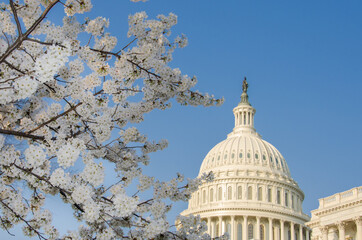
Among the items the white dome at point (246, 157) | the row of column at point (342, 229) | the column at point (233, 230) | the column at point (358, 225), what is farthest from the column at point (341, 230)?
the white dome at point (246, 157)

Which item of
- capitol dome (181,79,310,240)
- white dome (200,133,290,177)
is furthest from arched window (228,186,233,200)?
white dome (200,133,290,177)

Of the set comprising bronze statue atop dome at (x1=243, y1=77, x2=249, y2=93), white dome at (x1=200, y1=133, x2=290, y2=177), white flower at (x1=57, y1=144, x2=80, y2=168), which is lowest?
white flower at (x1=57, y1=144, x2=80, y2=168)

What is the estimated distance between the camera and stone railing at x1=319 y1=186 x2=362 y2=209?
47.5 m

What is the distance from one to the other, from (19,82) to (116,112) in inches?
156

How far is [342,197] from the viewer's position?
1932 inches

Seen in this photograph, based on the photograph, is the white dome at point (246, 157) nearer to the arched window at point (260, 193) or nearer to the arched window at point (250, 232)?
the arched window at point (260, 193)

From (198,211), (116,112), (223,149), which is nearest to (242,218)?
(198,211)

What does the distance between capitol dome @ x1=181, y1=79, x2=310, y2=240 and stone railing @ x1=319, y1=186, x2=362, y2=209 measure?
160 feet

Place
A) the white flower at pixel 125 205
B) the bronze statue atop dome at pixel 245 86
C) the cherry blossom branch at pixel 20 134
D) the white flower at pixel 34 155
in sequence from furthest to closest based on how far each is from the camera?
the bronze statue atop dome at pixel 245 86, the cherry blossom branch at pixel 20 134, the white flower at pixel 34 155, the white flower at pixel 125 205

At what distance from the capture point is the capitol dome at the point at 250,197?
327 ft

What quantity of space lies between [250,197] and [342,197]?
5416 cm

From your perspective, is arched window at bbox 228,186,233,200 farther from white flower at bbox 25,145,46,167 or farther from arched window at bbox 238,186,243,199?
white flower at bbox 25,145,46,167

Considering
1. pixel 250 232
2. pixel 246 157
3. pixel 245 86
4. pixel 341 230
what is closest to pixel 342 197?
pixel 341 230

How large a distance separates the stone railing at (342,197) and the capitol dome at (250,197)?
48.8m
